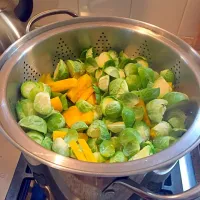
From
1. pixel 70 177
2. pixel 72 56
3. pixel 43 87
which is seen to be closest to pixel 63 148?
pixel 70 177

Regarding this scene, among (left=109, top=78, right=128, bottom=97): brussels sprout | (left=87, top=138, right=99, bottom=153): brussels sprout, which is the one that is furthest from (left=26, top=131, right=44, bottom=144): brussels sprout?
(left=109, top=78, right=128, bottom=97): brussels sprout

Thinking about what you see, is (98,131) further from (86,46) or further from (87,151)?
(86,46)

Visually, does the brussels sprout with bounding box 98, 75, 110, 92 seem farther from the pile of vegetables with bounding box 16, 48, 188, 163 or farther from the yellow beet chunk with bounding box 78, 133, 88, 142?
the yellow beet chunk with bounding box 78, 133, 88, 142

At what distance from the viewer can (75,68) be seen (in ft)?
2.45

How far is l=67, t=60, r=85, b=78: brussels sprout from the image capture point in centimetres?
74

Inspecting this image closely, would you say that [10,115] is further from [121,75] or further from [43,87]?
[121,75]

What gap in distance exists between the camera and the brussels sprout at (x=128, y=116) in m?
0.63

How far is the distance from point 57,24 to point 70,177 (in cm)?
40

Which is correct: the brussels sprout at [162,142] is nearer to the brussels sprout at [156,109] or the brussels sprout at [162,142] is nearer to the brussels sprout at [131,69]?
the brussels sprout at [156,109]

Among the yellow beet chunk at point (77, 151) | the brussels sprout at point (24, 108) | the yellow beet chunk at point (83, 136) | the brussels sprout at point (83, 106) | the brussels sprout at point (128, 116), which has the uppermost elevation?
the brussels sprout at point (128, 116)

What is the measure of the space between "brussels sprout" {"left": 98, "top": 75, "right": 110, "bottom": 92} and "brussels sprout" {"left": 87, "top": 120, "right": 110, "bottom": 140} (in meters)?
0.11

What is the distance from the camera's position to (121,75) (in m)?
0.75

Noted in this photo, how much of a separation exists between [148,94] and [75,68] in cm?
20

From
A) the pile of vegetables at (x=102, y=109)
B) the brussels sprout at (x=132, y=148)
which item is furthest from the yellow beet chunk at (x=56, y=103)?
the brussels sprout at (x=132, y=148)
